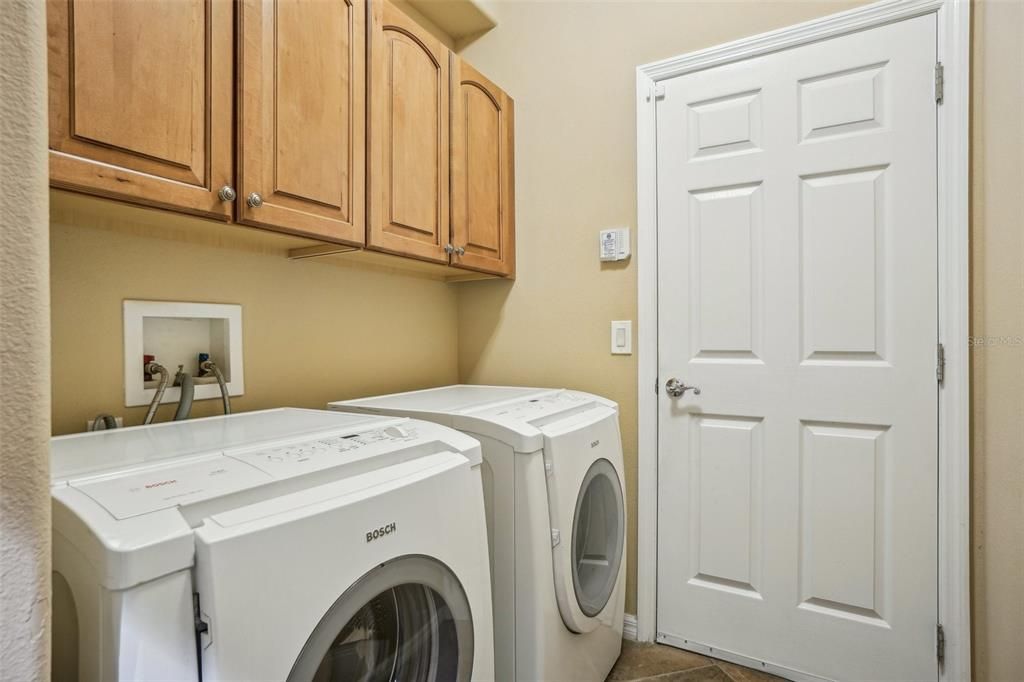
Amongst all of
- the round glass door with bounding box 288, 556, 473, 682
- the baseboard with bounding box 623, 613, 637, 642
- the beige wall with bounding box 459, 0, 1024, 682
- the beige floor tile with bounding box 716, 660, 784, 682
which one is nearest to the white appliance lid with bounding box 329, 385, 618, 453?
the beige wall with bounding box 459, 0, 1024, 682

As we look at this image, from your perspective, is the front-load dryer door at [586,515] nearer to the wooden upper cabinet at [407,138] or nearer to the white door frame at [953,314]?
the wooden upper cabinet at [407,138]

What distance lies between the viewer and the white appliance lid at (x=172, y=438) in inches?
34.1

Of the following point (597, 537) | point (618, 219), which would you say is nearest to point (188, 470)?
point (597, 537)

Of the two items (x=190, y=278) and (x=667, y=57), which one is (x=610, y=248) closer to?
(x=667, y=57)

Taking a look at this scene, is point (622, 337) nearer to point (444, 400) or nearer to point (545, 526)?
point (444, 400)

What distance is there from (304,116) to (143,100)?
369mm

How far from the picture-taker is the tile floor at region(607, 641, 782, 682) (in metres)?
1.77

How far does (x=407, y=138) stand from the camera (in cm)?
170

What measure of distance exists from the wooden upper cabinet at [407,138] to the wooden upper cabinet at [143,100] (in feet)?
1.50

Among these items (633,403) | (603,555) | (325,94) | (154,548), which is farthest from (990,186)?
(154,548)

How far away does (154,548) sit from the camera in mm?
626

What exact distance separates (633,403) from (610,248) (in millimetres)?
596

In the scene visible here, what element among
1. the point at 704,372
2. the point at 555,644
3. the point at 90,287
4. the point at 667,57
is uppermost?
the point at 667,57

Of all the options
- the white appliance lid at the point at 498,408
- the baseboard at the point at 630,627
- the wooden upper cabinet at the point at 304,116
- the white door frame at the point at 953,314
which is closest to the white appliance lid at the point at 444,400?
the white appliance lid at the point at 498,408
